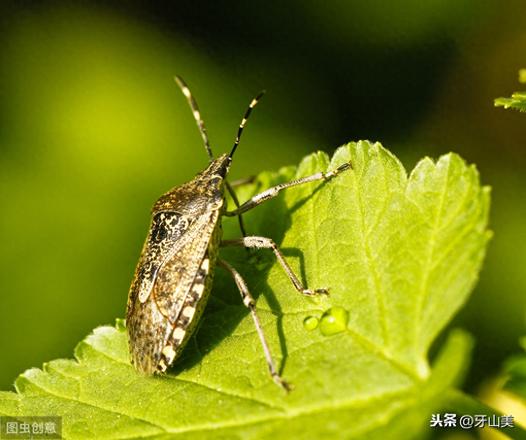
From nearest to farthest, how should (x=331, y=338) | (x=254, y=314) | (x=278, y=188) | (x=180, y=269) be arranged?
(x=331, y=338) → (x=254, y=314) → (x=180, y=269) → (x=278, y=188)

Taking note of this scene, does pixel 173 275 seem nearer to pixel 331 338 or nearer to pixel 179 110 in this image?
pixel 331 338

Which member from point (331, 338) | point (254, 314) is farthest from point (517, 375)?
point (254, 314)

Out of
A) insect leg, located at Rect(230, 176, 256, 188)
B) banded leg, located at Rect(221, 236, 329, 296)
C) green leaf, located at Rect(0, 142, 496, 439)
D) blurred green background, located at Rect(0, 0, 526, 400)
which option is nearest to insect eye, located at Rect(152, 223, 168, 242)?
banded leg, located at Rect(221, 236, 329, 296)

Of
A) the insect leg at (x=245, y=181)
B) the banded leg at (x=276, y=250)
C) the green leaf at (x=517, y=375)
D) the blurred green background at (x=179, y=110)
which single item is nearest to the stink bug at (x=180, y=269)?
the banded leg at (x=276, y=250)

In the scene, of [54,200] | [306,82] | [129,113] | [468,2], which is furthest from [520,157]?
[54,200]

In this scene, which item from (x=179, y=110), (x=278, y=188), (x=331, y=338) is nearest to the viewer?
(x=331, y=338)

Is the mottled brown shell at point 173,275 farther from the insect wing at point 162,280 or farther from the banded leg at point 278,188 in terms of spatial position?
the banded leg at point 278,188

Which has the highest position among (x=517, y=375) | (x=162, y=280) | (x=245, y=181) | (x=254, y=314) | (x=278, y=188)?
(x=245, y=181)
